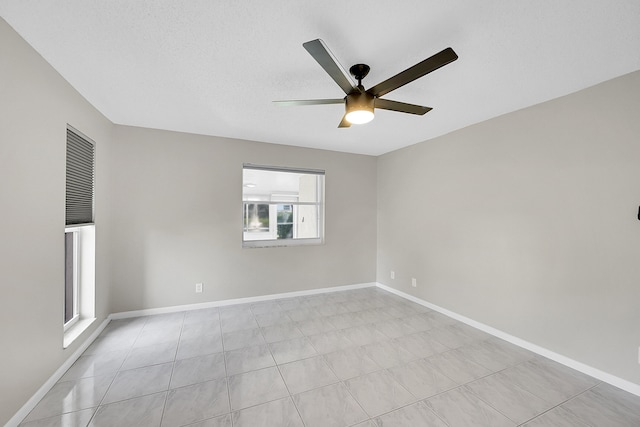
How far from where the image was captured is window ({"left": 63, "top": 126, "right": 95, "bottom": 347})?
2.24 m

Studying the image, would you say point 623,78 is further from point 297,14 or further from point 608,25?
point 297,14

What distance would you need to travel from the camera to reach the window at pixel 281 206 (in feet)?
12.7

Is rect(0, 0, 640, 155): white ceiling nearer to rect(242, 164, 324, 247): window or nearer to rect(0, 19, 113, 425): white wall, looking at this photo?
rect(0, 19, 113, 425): white wall

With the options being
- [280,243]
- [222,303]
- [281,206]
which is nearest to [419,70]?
[281,206]

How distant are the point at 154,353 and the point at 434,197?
3.74m

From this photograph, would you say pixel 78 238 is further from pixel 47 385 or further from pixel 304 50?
pixel 304 50

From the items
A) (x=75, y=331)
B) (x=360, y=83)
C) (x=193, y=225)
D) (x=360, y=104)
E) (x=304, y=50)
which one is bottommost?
(x=75, y=331)

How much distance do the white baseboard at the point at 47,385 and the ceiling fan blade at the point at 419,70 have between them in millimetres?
3075

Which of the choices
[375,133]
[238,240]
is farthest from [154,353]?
[375,133]

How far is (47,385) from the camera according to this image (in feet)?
6.08

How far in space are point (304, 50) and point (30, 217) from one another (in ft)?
7.08

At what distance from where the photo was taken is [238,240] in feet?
→ 12.1

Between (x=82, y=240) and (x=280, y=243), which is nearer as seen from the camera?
(x=82, y=240)

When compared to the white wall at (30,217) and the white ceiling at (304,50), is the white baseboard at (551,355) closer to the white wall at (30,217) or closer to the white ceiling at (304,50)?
the white ceiling at (304,50)
